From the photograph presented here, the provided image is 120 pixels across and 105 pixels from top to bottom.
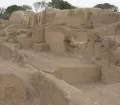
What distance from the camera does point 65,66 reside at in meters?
9.73

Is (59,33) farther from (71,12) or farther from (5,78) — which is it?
(5,78)

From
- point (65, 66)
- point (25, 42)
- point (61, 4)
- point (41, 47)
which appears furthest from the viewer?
point (61, 4)

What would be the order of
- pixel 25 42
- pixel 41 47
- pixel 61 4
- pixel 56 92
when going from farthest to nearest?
pixel 61 4 → pixel 25 42 → pixel 41 47 → pixel 56 92

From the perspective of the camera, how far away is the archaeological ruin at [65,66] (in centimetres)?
630

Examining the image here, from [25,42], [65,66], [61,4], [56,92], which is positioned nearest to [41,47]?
[25,42]

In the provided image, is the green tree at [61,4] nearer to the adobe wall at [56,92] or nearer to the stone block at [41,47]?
the stone block at [41,47]

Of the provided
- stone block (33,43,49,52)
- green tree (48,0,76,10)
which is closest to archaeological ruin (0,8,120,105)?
stone block (33,43,49,52)

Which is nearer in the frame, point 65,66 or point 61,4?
point 65,66

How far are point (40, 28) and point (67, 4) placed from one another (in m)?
19.6

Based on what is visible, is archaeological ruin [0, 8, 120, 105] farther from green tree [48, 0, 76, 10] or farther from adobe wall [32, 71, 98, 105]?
green tree [48, 0, 76, 10]

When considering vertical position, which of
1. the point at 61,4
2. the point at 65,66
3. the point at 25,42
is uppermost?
the point at 61,4

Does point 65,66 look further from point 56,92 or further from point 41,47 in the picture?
point 41,47

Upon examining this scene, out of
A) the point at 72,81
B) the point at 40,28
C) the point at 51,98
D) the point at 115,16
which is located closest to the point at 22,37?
the point at 40,28

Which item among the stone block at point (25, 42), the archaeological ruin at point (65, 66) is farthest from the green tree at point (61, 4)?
the stone block at point (25, 42)
